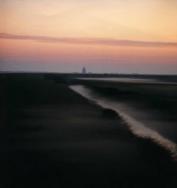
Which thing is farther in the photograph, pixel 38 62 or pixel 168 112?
pixel 168 112

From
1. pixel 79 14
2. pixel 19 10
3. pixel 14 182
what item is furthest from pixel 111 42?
pixel 14 182

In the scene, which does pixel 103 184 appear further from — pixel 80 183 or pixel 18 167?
pixel 18 167

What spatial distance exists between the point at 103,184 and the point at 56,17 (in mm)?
1456

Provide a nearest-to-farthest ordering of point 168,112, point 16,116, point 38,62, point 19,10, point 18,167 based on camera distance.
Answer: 1. point 18,167
2. point 19,10
3. point 38,62
4. point 16,116
5. point 168,112

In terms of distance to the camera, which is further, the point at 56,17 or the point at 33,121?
the point at 33,121

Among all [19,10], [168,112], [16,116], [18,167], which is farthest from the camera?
[168,112]

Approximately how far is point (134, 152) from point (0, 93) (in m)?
1.09

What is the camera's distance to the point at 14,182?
293 centimetres

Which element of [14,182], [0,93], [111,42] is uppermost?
[111,42]

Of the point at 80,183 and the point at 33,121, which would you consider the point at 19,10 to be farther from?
the point at 33,121

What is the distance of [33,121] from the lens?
559 cm

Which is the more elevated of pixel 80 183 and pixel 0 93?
pixel 0 93

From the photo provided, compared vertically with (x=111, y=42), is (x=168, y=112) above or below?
below

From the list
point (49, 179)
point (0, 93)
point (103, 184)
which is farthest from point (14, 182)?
point (0, 93)
